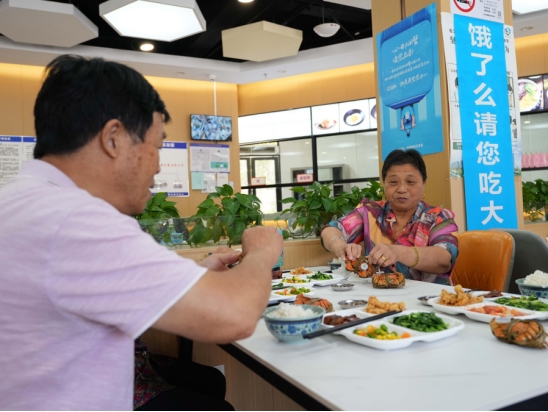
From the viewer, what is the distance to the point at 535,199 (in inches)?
180

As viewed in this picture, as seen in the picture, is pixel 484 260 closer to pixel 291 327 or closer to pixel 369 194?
pixel 369 194

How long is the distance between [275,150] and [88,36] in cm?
367

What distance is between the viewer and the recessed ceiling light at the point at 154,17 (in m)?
4.31

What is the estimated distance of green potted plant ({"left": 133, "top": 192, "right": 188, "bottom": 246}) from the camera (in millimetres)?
2828

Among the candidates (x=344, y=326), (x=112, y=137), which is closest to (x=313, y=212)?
(x=344, y=326)

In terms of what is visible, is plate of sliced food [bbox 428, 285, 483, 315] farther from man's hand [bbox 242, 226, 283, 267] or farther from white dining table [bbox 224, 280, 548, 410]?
man's hand [bbox 242, 226, 283, 267]

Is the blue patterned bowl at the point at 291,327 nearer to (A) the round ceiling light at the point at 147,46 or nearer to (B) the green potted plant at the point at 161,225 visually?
Result: (B) the green potted plant at the point at 161,225

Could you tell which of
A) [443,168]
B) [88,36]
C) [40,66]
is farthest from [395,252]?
[40,66]

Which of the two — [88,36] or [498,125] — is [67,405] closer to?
[498,125]

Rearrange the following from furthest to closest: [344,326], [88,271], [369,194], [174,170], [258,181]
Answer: [258,181] < [174,170] < [369,194] < [344,326] < [88,271]

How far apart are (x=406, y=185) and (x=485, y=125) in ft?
3.43

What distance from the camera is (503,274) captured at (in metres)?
2.18

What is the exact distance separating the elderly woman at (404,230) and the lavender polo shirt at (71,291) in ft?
4.62

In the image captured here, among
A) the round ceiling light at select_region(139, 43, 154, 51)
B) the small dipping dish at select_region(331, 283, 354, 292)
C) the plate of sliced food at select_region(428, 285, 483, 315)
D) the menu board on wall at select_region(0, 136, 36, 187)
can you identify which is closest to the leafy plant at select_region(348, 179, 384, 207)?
the small dipping dish at select_region(331, 283, 354, 292)
